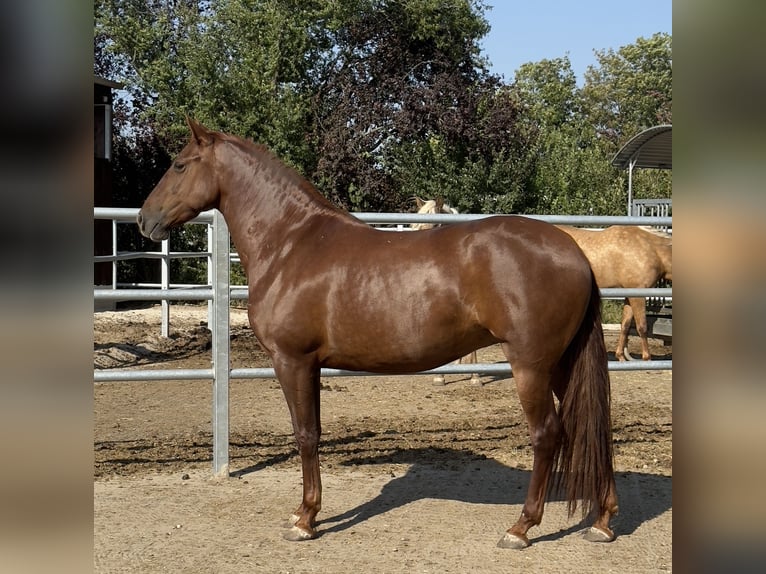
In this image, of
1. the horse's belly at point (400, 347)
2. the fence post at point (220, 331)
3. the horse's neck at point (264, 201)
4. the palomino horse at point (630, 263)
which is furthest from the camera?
the palomino horse at point (630, 263)

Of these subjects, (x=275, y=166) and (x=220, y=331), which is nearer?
(x=275, y=166)

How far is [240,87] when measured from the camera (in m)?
18.0

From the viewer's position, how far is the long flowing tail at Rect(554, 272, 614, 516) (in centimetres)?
333

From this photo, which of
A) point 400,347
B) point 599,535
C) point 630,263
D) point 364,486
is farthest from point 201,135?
point 630,263

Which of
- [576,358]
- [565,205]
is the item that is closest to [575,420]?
[576,358]

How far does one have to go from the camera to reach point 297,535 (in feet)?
11.3

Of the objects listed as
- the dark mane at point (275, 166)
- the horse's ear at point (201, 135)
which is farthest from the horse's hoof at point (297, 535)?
the horse's ear at point (201, 135)

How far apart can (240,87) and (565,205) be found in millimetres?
8278

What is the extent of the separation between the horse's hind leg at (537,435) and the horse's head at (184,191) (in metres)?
1.80

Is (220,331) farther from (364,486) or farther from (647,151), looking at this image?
(647,151)

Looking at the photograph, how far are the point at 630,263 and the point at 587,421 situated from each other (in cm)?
553

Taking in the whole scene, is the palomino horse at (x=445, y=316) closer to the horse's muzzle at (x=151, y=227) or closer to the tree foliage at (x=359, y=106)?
the horse's muzzle at (x=151, y=227)

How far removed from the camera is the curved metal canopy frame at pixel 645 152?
41.4ft
